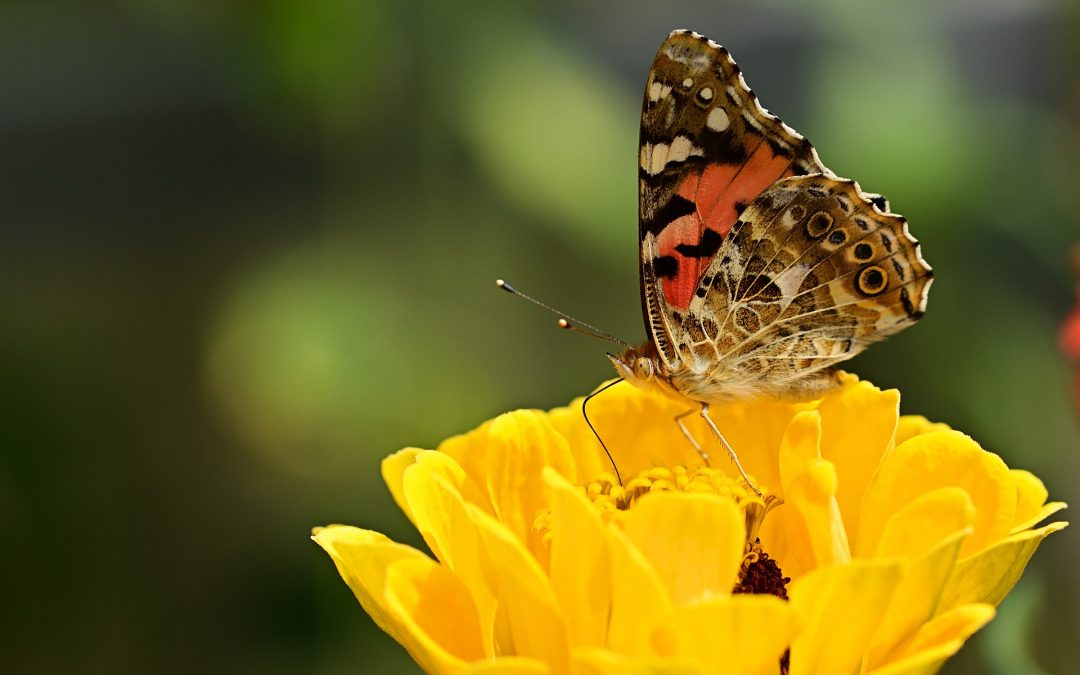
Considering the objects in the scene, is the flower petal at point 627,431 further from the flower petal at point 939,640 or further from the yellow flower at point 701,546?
the flower petal at point 939,640

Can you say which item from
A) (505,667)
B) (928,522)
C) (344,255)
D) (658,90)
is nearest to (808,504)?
(928,522)

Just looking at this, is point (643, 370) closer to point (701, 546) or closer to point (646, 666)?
point (701, 546)

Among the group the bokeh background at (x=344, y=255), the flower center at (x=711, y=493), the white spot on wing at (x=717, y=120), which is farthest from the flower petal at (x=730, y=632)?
the bokeh background at (x=344, y=255)

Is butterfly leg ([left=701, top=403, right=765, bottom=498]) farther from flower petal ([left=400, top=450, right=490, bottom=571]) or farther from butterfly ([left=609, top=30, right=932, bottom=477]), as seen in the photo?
flower petal ([left=400, top=450, right=490, bottom=571])

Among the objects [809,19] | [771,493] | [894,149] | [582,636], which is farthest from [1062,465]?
[582,636]

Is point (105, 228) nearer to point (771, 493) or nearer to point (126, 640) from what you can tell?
point (126, 640)
